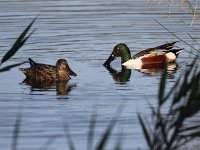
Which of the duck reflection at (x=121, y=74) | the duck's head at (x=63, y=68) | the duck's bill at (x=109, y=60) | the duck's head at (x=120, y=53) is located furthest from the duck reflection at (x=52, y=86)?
the duck's head at (x=120, y=53)

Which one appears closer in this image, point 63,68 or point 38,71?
point 63,68

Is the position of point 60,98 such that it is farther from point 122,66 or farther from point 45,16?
point 45,16

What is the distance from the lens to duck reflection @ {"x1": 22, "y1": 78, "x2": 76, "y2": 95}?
14055mm

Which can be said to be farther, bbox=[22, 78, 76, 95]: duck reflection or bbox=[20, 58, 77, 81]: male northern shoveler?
bbox=[20, 58, 77, 81]: male northern shoveler

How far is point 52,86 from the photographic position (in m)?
14.9

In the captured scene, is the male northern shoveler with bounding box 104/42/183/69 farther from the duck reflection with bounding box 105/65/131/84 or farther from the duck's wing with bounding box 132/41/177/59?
the duck reflection with bounding box 105/65/131/84

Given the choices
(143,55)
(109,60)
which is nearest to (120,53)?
(109,60)

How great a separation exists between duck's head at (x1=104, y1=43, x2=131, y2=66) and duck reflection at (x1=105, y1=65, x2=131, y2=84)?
0.19 metres

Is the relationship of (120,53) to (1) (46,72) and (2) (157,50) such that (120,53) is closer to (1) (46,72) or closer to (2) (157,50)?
(2) (157,50)

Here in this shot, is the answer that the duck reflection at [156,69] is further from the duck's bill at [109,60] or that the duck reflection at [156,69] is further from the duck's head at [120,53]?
the duck's bill at [109,60]

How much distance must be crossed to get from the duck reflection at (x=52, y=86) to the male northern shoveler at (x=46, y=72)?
0.11 meters

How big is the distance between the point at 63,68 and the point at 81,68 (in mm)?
817

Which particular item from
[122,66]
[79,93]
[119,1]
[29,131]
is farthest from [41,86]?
[119,1]

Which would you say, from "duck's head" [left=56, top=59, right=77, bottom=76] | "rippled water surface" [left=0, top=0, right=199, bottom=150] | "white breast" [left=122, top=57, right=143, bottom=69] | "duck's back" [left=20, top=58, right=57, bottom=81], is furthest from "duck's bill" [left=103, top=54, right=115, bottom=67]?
"duck's back" [left=20, top=58, right=57, bottom=81]
